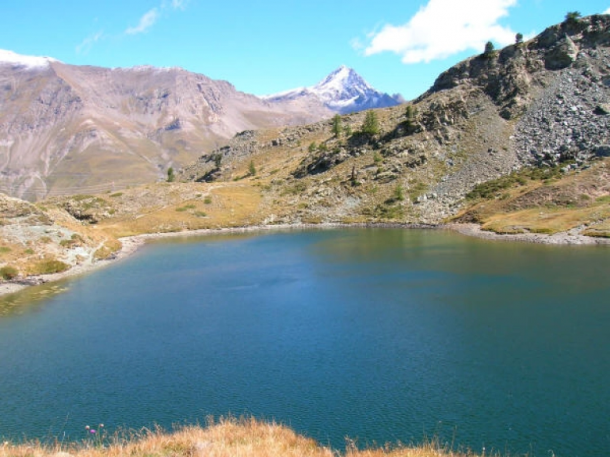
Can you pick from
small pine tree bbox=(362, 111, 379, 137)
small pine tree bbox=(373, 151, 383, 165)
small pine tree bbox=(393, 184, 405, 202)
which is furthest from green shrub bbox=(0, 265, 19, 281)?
small pine tree bbox=(362, 111, 379, 137)

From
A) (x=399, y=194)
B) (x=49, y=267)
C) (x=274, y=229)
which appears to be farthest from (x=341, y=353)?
(x=399, y=194)

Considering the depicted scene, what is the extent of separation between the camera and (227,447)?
19.6 meters

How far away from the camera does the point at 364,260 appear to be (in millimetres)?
75250

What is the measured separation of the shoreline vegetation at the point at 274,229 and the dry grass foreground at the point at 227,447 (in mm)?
48882

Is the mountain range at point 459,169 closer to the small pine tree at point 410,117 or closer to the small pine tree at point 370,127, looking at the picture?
the small pine tree at point 410,117

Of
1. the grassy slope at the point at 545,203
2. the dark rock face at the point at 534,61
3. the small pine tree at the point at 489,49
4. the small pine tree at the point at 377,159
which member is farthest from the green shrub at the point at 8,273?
the small pine tree at the point at 489,49

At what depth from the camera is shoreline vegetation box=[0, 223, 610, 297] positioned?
67.5 meters

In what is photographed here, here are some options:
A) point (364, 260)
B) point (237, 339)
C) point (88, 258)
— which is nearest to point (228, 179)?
point (88, 258)

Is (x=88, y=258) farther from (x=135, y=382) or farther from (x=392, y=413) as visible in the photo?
(x=392, y=413)

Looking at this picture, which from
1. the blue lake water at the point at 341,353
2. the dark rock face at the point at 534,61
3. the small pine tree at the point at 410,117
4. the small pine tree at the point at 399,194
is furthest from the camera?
the small pine tree at the point at 410,117

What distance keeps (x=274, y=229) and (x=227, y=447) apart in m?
105

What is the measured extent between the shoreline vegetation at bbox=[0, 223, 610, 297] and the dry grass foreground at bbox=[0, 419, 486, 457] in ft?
160

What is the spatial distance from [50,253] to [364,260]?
49.5 m

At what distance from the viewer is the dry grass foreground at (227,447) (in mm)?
19125
